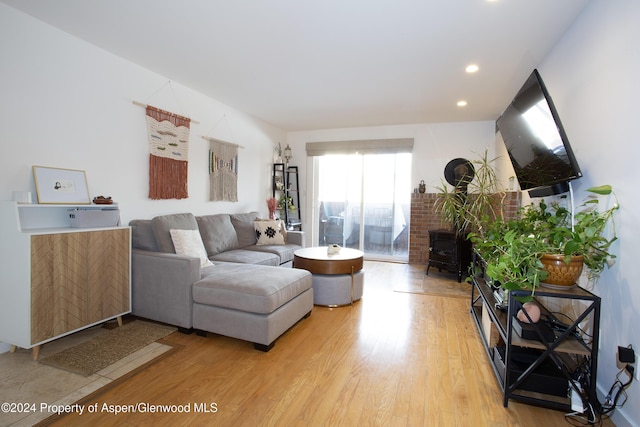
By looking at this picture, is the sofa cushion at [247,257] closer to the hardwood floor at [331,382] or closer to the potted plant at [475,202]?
the hardwood floor at [331,382]

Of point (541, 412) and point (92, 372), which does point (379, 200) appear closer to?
point (541, 412)

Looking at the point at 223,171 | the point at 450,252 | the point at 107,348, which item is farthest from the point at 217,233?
the point at 450,252

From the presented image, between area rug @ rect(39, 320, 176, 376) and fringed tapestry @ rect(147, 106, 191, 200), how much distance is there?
4.42 feet

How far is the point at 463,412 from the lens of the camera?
1644 millimetres

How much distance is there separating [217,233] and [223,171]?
102 centimetres

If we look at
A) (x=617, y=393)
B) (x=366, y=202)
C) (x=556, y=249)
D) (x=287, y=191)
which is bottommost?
(x=617, y=393)

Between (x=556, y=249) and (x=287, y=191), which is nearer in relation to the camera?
(x=556, y=249)

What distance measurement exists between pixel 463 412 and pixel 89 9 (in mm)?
3455

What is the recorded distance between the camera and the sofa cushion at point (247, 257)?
131 inches

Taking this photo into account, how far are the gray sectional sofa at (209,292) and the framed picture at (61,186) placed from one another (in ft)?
1.71

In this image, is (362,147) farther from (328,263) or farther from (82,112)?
(82,112)

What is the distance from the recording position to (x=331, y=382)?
188 centimetres

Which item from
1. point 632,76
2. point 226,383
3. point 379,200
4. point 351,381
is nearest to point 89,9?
point 226,383

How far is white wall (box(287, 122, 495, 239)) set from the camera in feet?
16.2
